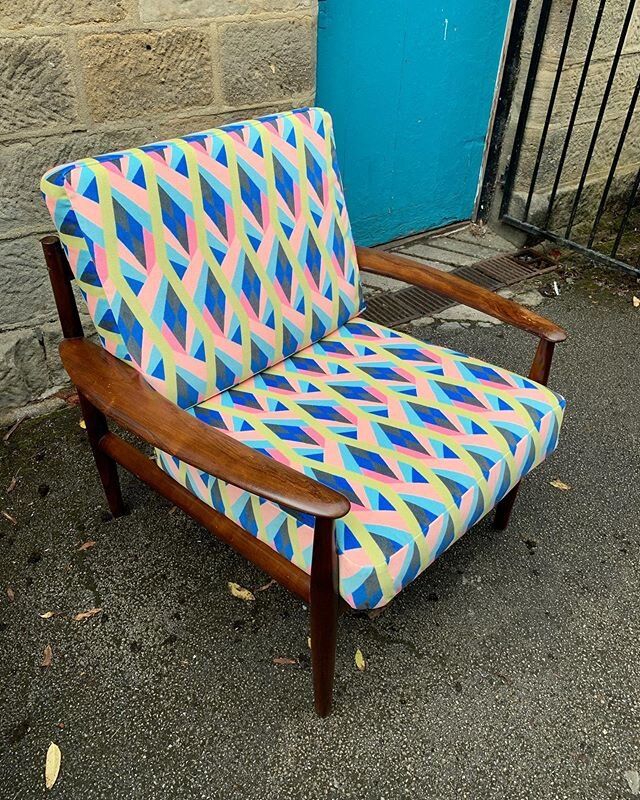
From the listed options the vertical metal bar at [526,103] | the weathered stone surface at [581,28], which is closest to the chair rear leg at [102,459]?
the vertical metal bar at [526,103]

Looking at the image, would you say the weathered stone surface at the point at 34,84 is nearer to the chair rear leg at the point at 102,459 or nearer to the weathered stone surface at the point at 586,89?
the chair rear leg at the point at 102,459

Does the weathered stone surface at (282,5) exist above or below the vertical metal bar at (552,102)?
above

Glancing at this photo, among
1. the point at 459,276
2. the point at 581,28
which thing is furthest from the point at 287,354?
the point at 581,28

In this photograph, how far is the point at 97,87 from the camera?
6.91 feet

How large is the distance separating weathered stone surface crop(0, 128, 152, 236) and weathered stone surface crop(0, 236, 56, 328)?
6 cm

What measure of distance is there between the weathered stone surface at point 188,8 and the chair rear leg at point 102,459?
1231 mm

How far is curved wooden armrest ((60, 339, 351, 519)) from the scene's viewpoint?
46.8 inches

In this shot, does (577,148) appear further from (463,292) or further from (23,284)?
(23,284)

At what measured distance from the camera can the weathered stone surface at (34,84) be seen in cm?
194

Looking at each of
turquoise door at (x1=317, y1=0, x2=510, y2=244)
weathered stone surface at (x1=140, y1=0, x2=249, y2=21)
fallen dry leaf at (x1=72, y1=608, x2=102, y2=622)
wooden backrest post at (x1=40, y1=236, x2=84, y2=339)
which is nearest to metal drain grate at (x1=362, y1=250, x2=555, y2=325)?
turquoise door at (x1=317, y1=0, x2=510, y2=244)

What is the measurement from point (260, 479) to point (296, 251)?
85cm

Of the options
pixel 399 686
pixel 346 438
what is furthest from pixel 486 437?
pixel 399 686

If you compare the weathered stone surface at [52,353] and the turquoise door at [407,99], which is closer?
the weathered stone surface at [52,353]

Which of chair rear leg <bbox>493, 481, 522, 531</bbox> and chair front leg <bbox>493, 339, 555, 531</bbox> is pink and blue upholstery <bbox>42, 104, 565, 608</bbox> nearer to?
chair front leg <bbox>493, 339, 555, 531</bbox>
